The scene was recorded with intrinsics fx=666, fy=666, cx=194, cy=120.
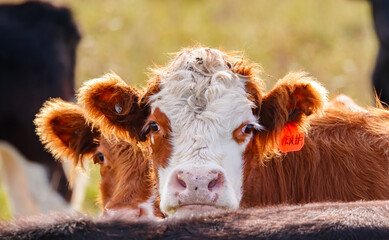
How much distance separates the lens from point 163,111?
4.47m

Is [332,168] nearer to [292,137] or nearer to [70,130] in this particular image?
[292,137]

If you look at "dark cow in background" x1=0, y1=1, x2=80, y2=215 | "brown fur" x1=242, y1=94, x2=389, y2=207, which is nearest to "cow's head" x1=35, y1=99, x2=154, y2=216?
"brown fur" x1=242, y1=94, x2=389, y2=207

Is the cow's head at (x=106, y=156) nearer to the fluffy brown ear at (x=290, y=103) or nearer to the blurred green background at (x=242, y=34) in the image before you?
the fluffy brown ear at (x=290, y=103)

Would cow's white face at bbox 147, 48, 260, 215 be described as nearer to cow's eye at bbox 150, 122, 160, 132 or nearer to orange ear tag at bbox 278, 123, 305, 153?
cow's eye at bbox 150, 122, 160, 132

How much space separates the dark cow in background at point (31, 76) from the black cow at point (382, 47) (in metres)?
5.39

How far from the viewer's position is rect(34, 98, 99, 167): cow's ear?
550 cm

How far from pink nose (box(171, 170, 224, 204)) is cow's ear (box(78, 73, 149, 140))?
0.84 m

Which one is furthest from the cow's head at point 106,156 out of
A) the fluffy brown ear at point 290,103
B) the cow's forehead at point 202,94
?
the fluffy brown ear at point 290,103

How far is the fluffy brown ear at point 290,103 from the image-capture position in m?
4.53

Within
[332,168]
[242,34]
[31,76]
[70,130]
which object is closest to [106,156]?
[70,130]

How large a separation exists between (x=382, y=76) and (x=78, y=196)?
5.74 metres

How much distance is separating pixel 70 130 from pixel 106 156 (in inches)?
19.4

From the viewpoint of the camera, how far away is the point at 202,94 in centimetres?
441

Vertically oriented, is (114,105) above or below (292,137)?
above
